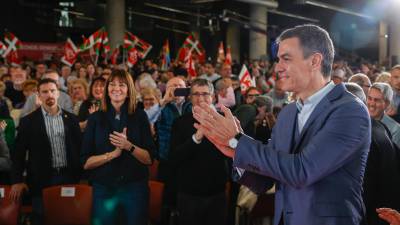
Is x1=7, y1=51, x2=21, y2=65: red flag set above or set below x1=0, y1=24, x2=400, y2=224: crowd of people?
above

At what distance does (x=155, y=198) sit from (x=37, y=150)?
4.03ft

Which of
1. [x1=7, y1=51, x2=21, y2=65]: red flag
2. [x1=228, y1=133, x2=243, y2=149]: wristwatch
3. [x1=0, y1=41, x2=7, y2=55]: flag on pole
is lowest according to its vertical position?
[x1=228, y1=133, x2=243, y2=149]: wristwatch

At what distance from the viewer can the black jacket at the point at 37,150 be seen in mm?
5164

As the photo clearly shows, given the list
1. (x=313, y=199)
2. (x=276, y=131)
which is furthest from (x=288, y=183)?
(x=276, y=131)

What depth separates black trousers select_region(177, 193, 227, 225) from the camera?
16.1ft

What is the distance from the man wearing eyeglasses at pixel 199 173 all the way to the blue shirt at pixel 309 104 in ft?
8.05

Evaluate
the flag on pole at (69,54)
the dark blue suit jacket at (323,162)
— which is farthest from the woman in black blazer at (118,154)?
the flag on pole at (69,54)

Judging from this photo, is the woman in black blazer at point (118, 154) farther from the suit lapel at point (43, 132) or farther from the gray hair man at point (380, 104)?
the gray hair man at point (380, 104)

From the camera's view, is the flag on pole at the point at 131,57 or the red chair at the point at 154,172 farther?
the flag on pole at the point at 131,57

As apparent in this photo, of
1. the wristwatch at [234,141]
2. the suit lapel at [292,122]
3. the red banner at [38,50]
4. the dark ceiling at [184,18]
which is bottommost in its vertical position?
the wristwatch at [234,141]

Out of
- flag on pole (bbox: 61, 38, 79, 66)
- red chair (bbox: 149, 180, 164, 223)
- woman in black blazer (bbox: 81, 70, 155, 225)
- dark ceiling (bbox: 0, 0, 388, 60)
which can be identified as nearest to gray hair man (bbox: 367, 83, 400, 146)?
woman in black blazer (bbox: 81, 70, 155, 225)

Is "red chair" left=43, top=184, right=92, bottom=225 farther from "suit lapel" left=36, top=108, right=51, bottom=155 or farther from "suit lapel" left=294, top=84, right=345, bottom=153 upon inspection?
"suit lapel" left=294, top=84, right=345, bottom=153

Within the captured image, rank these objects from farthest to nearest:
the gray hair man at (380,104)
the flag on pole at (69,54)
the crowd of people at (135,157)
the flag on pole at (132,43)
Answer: the flag on pole at (132,43) < the flag on pole at (69,54) < the gray hair man at (380,104) < the crowd of people at (135,157)

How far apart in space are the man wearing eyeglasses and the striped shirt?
3.69ft
